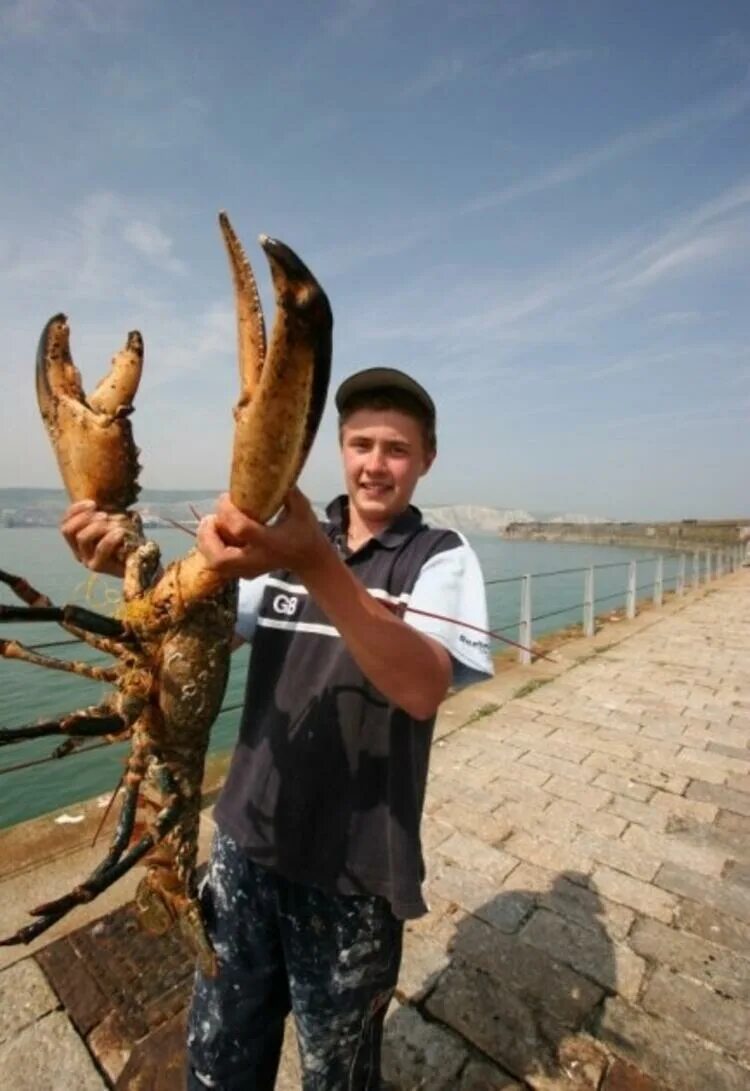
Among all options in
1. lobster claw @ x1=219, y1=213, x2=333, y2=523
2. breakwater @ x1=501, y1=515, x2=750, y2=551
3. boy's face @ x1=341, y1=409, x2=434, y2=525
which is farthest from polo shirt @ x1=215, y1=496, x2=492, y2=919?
breakwater @ x1=501, y1=515, x2=750, y2=551

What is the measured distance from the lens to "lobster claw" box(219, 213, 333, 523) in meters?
1.11

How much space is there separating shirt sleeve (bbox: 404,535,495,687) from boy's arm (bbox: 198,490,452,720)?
71mm

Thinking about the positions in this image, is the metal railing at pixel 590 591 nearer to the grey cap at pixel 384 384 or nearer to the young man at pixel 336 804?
the young man at pixel 336 804

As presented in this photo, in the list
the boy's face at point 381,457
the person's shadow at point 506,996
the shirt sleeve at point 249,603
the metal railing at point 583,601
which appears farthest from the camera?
the metal railing at point 583,601

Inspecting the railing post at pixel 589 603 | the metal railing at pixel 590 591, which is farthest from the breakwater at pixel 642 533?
the railing post at pixel 589 603

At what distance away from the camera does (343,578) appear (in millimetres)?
1448

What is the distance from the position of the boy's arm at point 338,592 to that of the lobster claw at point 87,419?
28.8 inches

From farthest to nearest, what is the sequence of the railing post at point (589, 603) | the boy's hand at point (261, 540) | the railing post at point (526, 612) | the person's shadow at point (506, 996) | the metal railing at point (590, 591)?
the railing post at point (589, 603) → the metal railing at point (590, 591) → the railing post at point (526, 612) → the person's shadow at point (506, 996) → the boy's hand at point (261, 540)

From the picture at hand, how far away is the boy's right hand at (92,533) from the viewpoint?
1896 millimetres

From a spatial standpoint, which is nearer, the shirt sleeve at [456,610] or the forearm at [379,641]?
the forearm at [379,641]

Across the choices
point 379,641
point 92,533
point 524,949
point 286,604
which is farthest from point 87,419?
point 524,949

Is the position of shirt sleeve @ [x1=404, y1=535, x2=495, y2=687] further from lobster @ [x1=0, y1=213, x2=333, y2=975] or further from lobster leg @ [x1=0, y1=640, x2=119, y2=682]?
lobster leg @ [x1=0, y1=640, x2=119, y2=682]

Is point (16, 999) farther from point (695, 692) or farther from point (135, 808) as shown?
point (695, 692)

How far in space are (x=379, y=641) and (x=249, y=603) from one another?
2.87ft
